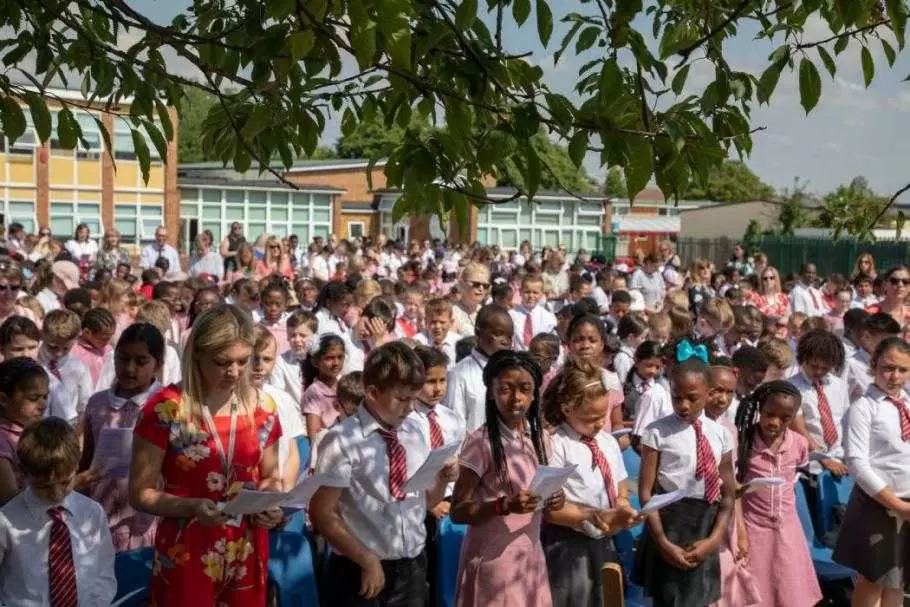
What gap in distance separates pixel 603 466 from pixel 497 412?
0.67 m

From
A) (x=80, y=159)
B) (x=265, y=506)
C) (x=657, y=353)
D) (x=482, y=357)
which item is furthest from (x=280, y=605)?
(x=80, y=159)

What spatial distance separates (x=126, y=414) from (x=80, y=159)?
1829 inches

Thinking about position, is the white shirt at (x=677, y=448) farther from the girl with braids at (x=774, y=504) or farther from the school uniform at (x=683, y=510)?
the girl with braids at (x=774, y=504)

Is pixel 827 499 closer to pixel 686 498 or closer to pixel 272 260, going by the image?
pixel 686 498

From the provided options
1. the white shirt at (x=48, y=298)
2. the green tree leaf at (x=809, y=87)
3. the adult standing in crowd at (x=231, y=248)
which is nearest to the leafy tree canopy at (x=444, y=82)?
the green tree leaf at (x=809, y=87)

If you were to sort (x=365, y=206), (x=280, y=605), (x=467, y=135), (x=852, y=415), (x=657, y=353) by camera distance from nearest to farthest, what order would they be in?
(x=467, y=135) < (x=280, y=605) < (x=852, y=415) < (x=657, y=353) < (x=365, y=206)

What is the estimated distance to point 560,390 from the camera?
587cm

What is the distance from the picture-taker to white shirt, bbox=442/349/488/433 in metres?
7.96

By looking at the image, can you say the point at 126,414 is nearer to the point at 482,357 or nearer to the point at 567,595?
the point at 567,595

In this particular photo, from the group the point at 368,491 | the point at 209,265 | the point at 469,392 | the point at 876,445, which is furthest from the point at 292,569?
the point at 209,265

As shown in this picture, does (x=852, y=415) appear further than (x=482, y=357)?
No

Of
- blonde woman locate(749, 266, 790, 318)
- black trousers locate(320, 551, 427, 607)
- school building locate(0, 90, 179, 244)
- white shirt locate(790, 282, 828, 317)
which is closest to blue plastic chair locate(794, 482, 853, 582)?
black trousers locate(320, 551, 427, 607)

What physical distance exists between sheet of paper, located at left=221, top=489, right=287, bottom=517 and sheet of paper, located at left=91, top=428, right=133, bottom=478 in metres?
1.52

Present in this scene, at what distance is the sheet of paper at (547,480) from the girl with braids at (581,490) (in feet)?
1.77
